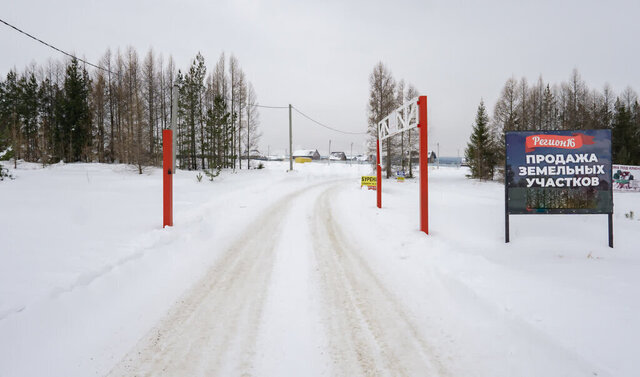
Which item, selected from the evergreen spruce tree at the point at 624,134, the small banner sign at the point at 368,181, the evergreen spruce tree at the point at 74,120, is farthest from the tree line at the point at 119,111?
the evergreen spruce tree at the point at 624,134

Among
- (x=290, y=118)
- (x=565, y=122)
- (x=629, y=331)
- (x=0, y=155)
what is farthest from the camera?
(x=565, y=122)

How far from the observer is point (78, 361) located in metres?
2.60

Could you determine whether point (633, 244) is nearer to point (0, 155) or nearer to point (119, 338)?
point (119, 338)

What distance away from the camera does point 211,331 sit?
10.0 ft

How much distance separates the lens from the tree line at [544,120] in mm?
32562

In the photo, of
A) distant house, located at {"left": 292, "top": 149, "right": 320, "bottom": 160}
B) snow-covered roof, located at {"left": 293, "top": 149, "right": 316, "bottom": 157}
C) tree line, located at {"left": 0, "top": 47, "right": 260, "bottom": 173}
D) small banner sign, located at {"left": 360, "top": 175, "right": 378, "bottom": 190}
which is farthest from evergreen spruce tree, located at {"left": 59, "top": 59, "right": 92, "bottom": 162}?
snow-covered roof, located at {"left": 293, "top": 149, "right": 316, "bottom": 157}

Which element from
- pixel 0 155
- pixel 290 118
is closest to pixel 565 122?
pixel 290 118

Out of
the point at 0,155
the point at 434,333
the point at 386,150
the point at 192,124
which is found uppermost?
the point at 192,124

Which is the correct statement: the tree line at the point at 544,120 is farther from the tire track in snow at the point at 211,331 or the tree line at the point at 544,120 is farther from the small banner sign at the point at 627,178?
the tire track in snow at the point at 211,331

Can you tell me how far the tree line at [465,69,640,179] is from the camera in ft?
107

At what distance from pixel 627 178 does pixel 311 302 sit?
100 ft

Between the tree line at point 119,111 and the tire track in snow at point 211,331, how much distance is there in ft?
92.9

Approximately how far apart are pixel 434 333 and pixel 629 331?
1893 millimetres

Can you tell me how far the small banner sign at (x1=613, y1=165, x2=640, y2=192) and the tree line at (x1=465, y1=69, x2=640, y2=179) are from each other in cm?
735
